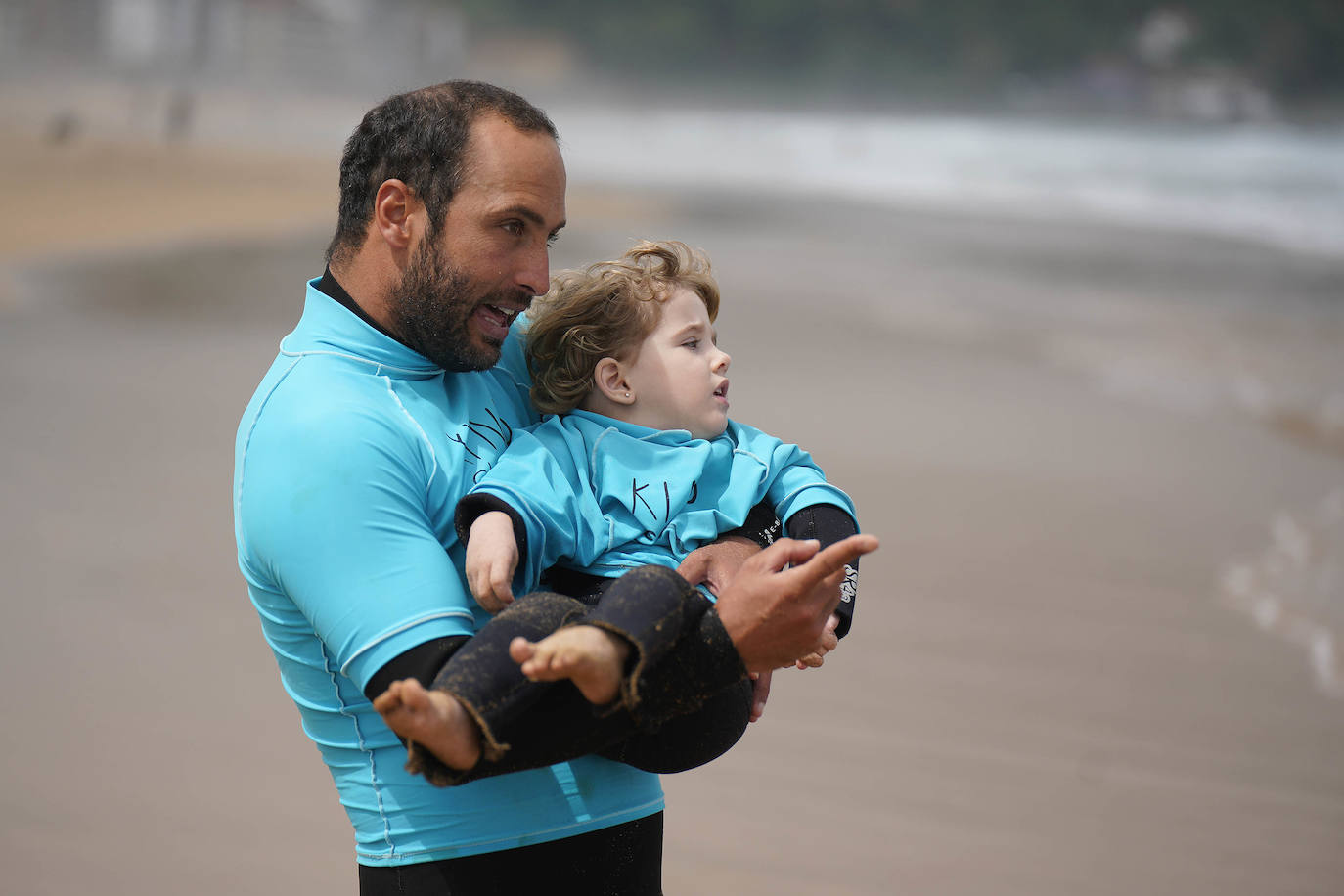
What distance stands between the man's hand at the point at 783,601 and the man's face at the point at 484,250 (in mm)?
477

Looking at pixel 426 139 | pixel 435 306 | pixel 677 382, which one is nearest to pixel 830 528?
pixel 677 382

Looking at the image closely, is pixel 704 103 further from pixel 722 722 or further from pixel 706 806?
pixel 722 722

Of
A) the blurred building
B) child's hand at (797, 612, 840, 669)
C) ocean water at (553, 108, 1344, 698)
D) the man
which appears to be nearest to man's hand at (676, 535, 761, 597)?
the man

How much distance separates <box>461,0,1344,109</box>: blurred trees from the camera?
20.3 m

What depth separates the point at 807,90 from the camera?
23.0m

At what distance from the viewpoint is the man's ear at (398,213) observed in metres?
1.61

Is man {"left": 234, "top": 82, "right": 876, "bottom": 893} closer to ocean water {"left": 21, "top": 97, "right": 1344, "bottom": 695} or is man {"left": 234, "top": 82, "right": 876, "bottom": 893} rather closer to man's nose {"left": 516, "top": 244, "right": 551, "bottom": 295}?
man's nose {"left": 516, "top": 244, "right": 551, "bottom": 295}

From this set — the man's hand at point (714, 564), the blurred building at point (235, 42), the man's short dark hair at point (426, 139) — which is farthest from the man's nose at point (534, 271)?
the blurred building at point (235, 42)

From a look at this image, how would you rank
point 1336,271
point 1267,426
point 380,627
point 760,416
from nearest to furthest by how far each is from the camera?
point 380,627, point 760,416, point 1267,426, point 1336,271

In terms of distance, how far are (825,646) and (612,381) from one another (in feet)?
1.74

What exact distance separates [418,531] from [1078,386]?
27.9ft

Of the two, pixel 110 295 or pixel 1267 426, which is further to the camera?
pixel 110 295

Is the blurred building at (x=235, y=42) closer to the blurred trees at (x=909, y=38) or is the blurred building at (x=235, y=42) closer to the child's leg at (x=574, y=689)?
the blurred trees at (x=909, y=38)

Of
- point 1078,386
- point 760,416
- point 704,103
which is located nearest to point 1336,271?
point 1078,386
